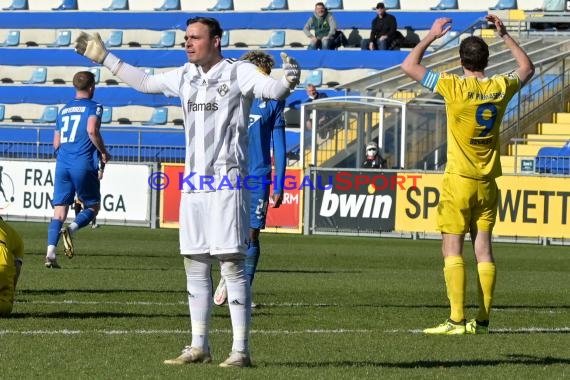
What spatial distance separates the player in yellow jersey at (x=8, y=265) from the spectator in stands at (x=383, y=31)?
23.1 metres

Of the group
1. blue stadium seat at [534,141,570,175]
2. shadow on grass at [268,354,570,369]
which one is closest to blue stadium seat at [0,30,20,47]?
blue stadium seat at [534,141,570,175]

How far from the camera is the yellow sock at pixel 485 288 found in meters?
9.85

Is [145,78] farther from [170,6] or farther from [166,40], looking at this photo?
[170,6]

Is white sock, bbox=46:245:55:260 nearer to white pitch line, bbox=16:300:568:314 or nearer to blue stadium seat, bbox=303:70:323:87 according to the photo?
white pitch line, bbox=16:300:568:314

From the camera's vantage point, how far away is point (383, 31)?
1304 inches

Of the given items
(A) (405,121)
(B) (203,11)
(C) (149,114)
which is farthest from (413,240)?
(B) (203,11)

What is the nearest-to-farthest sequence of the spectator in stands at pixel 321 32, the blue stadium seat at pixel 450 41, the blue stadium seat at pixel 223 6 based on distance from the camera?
the blue stadium seat at pixel 450 41, the spectator in stands at pixel 321 32, the blue stadium seat at pixel 223 6

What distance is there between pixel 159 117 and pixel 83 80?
19.9m

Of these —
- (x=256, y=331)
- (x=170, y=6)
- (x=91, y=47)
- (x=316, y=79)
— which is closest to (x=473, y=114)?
(x=256, y=331)

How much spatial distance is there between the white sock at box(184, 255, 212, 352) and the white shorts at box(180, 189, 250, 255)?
129 mm

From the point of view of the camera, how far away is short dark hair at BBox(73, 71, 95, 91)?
592 inches

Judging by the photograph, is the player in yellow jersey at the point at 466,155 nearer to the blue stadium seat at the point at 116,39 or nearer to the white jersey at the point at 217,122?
the white jersey at the point at 217,122

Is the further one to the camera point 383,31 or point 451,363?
point 383,31

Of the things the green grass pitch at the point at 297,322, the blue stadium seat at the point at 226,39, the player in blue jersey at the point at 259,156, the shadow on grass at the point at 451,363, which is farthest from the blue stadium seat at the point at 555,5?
the shadow on grass at the point at 451,363
